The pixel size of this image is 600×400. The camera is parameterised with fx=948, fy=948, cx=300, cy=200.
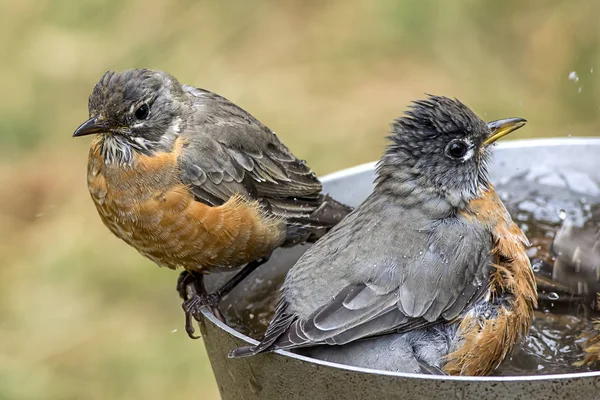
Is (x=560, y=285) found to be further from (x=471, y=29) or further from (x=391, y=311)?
(x=471, y=29)

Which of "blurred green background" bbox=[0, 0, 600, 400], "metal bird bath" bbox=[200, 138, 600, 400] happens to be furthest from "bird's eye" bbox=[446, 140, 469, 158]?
"blurred green background" bbox=[0, 0, 600, 400]

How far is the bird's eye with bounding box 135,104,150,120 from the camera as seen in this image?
426cm

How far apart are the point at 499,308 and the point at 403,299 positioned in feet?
1.40

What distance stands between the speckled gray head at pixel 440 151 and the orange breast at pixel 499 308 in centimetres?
11

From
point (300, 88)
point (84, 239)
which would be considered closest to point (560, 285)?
point (84, 239)

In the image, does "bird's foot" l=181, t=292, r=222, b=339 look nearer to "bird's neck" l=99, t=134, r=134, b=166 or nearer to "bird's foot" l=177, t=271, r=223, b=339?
"bird's foot" l=177, t=271, r=223, b=339

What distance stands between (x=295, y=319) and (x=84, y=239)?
4.66 meters

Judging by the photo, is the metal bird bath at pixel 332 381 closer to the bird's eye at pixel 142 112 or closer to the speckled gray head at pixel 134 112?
the speckled gray head at pixel 134 112

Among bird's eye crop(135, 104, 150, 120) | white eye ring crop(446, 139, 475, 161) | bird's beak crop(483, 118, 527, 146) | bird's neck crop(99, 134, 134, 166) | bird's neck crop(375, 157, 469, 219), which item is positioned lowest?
bird's neck crop(375, 157, 469, 219)

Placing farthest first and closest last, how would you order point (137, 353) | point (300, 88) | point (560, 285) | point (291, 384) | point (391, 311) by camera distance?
point (300, 88) < point (137, 353) < point (560, 285) < point (391, 311) < point (291, 384)

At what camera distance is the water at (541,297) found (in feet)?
12.5

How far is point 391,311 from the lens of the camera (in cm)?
325

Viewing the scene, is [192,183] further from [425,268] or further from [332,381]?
[332,381]

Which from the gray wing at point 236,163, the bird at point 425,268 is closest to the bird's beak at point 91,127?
the gray wing at point 236,163
